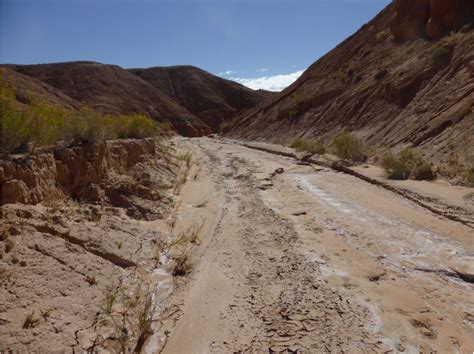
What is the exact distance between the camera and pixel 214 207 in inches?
313

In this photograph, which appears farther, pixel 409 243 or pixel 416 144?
pixel 416 144

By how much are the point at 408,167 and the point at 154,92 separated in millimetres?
53031

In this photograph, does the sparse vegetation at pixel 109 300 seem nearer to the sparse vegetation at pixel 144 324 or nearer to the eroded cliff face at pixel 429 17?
the sparse vegetation at pixel 144 324

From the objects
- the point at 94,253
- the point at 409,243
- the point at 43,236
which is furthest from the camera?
the point at 409,243

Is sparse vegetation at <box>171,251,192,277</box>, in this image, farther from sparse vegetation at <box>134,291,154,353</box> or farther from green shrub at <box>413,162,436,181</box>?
green shrub at <box>413,162,436,181</box>

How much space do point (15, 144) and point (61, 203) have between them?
40.5 inches

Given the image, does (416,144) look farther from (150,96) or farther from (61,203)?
(150,96)

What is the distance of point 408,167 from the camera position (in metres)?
10.4

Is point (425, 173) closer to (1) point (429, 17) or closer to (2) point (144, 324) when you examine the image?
(2) point (144, 324)

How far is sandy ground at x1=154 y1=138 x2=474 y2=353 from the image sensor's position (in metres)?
3.41

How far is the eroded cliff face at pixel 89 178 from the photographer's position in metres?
4.54

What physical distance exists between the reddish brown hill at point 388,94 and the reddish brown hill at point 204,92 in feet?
93.9

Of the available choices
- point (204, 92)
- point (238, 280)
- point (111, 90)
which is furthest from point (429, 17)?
point (204, 92)

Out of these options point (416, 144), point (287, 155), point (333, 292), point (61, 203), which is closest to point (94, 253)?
point (61, 203)
